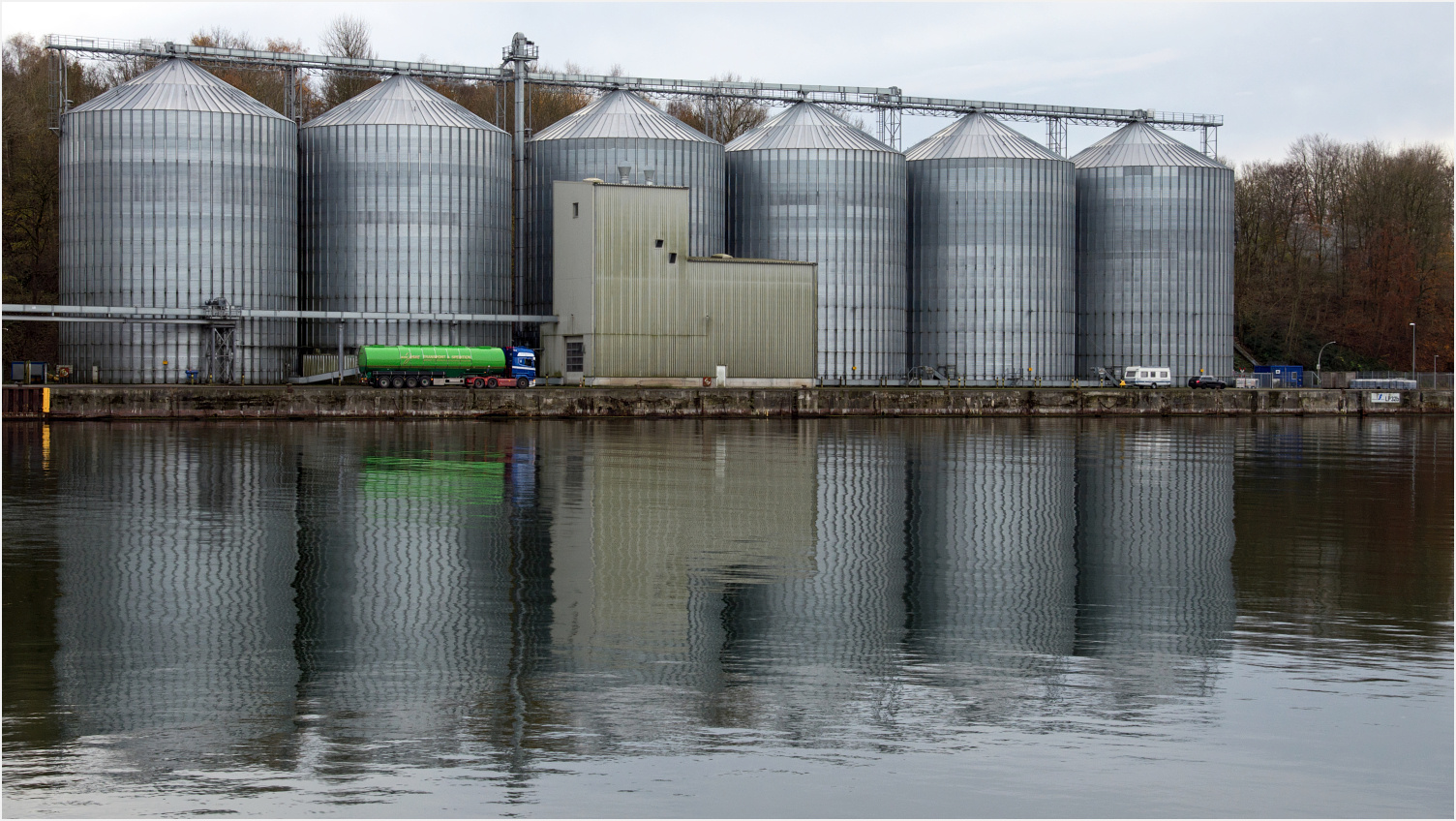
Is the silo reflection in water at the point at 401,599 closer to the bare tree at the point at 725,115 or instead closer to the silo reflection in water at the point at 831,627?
the silo reflection in water at the point at 831,627

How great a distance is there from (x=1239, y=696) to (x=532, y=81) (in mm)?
80396

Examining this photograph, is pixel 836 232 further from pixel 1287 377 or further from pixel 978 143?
pixel 1287 377

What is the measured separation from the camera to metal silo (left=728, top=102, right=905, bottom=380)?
292ft

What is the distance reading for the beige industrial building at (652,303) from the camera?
77.8 metres

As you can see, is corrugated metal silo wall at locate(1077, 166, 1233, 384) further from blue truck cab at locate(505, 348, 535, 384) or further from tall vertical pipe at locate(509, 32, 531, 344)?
blue truck cab at locate(505, 348, 535, 384)

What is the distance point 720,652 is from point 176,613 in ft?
22.9

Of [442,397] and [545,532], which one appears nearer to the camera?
[545,532]

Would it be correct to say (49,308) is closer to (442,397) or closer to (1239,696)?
(442,397)

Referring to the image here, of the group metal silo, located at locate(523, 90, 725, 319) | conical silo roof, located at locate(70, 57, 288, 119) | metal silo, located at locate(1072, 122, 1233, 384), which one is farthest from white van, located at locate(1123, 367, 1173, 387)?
conical silo roof, located at locate(70, 57, 288, 119)

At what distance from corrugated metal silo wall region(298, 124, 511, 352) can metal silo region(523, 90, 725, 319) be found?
17.9 feet

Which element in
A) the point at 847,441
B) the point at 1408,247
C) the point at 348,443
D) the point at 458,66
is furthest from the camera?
the point at 1408,247

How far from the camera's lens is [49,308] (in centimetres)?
7412

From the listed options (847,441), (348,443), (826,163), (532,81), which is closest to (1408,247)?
(826,163)

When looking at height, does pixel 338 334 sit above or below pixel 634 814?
above
